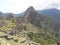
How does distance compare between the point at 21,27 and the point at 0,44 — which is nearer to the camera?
the point at 0,44

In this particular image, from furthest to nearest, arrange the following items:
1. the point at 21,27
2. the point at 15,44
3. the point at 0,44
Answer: the point at 21,27, the point at 15,44, the point at 0,44

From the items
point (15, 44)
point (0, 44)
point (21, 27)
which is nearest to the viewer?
point (0, 44)

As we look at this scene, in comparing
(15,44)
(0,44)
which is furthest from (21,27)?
(0,44)

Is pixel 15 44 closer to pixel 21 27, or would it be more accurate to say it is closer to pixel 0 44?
pixel 0 44

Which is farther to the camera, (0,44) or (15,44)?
(15,44)

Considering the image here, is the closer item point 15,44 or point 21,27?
point 15,44
